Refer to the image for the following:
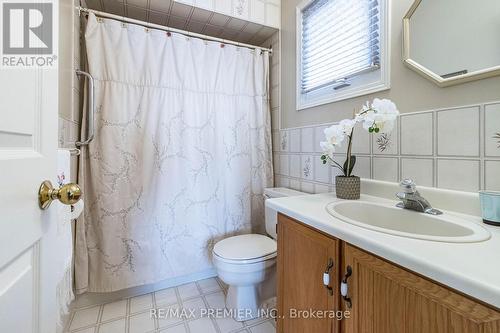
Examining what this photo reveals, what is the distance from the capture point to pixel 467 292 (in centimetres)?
42

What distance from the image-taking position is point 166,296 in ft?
5.32

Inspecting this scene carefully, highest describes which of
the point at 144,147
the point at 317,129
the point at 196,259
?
the point at 317,129

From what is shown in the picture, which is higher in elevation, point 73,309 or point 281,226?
point 281,226

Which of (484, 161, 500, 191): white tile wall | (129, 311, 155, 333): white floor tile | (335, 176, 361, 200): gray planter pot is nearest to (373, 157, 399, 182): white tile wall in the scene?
(335, 176, 361, 200): gray planter pot

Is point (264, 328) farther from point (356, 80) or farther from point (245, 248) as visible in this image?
point (356, 80)

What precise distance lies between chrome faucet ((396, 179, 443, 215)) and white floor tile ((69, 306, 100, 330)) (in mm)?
1805

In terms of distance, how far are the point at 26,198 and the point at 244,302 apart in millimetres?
1330

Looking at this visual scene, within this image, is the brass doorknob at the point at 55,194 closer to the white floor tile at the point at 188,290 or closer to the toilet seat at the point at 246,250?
the toilet seat at the point at 246,250

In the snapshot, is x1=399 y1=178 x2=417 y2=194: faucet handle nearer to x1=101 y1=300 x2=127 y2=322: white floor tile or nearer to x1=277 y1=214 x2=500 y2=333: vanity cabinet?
x1=277 y1=214 x2=500 y2=333: vanity cabinet

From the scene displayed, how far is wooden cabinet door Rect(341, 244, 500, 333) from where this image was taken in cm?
43

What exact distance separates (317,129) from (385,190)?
22.5 inches

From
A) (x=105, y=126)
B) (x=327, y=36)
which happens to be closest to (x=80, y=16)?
(x=105, y=126)

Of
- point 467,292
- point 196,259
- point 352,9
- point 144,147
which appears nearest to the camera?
point 467,292

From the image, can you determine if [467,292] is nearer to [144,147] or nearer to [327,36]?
[327,36]
